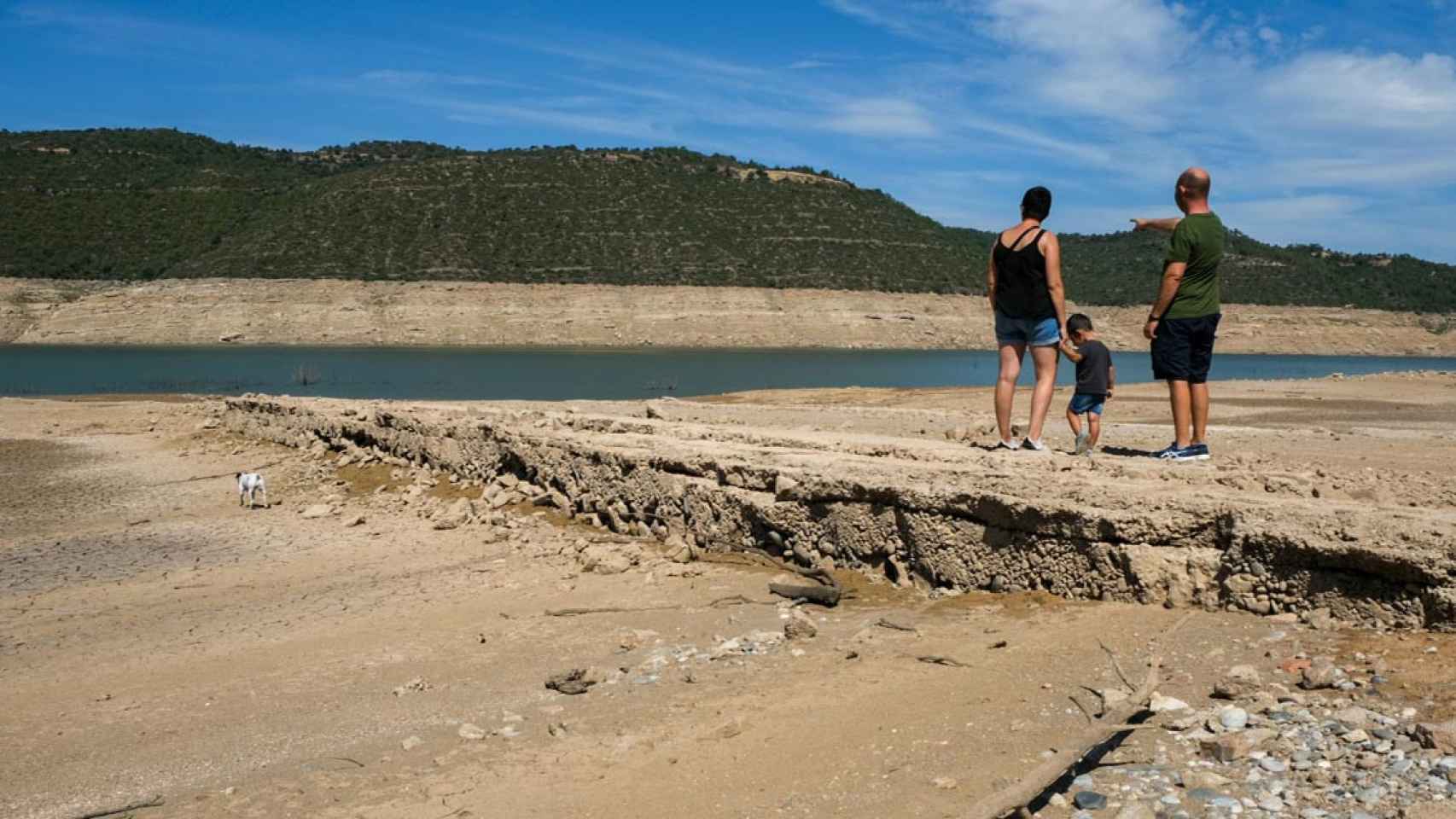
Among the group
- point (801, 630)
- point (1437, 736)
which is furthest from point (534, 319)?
point (1437, 736)

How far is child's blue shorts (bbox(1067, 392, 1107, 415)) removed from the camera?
762 centimetres

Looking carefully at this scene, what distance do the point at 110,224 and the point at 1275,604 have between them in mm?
77267

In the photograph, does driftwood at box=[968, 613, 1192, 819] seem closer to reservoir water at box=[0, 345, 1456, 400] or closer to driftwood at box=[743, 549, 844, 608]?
driftwood at box=[743, 549, 844, 608]

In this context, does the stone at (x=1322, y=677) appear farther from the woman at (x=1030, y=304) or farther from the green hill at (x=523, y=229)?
the green hill at (x=523, y=229)

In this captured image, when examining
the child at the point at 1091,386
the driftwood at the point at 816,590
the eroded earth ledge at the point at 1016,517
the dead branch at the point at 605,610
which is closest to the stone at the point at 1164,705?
the eroded earth ledge at the point at 1016,517

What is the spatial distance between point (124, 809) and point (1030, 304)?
497 centimetres

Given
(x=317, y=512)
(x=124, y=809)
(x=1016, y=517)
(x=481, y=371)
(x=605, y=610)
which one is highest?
(x=1016, y=517)

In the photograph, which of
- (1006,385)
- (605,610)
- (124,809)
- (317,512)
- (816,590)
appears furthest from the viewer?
(317,512)

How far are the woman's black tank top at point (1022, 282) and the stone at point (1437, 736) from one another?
11.9ft

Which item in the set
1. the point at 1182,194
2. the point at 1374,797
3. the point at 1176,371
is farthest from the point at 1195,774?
the point at 1182,194

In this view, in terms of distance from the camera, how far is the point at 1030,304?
6477 mm

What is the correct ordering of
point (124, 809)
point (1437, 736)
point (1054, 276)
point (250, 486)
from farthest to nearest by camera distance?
point (250, 486)
point (1054, 276)
point (124, 809)
point (1437, 736)

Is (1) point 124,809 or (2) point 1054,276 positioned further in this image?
(2) point 1054,276

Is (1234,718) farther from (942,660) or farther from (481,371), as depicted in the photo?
(481,371)
